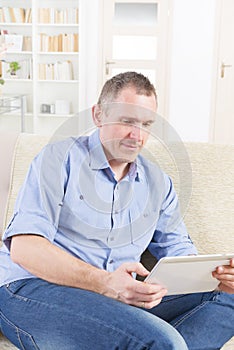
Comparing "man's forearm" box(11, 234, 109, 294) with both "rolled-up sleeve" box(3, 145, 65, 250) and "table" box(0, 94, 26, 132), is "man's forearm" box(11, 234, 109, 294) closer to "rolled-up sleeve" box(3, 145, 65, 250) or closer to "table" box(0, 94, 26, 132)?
"rolled-up sleeve" box(3, 145, 65, 250)

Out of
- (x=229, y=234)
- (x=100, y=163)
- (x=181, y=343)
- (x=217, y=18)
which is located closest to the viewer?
(x=181, y=343)

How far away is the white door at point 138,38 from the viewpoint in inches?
219

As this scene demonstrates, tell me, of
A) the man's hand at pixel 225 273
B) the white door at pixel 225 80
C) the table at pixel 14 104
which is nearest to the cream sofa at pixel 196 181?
the man's hand at pixel 225 273

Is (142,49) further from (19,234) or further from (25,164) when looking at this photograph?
(19,234)

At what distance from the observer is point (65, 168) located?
4.86 feet

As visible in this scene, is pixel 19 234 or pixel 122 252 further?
pixel 122 252

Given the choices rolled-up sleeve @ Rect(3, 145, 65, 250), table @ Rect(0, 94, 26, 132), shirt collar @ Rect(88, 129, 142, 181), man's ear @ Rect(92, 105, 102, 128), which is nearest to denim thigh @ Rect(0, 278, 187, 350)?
rolled-up sleeve @ Rect(3, 145, 65, 250)

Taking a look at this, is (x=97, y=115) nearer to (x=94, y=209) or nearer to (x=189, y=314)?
(x=94, y=209)

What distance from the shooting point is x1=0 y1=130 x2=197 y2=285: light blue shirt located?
55.9 inches

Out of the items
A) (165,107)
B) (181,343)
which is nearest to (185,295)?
(181,343)

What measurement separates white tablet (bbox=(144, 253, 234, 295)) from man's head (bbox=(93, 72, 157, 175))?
0.37 meters

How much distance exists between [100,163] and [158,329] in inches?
19.6

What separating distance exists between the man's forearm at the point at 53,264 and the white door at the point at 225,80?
446cm

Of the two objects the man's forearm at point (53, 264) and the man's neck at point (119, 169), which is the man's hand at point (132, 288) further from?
the man's neck at point (119, 169)
